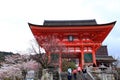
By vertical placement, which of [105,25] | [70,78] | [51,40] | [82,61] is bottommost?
[70,78]

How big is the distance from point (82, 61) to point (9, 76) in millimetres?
8967

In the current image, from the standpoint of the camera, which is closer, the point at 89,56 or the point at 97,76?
the point at 97,76

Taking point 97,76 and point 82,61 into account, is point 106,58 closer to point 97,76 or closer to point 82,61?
point 82,61

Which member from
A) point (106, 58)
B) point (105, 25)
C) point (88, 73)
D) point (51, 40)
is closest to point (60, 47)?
point (51, 40)

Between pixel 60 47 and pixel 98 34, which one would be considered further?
pixel 98 34

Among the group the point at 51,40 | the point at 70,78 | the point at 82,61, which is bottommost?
the point at 70,78

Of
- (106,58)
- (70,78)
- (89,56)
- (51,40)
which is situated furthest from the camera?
(106,58)

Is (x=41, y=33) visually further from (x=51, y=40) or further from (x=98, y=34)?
(x=98, y=34)

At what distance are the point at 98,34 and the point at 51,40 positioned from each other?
653cm

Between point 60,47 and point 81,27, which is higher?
point 81,27

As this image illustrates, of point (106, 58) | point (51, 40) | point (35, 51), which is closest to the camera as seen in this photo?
point (35, 51)

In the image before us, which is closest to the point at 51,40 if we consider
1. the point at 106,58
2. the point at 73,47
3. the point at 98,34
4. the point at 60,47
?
the point at 60,47

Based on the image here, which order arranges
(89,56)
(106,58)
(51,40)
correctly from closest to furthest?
(51,40) < (89,56) < (106,58)

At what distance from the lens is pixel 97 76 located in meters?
22.8
